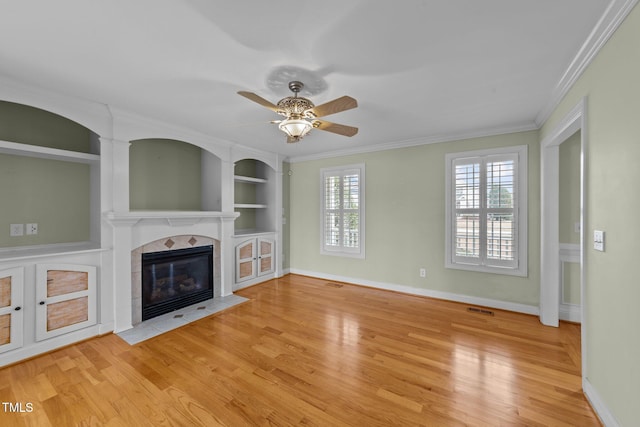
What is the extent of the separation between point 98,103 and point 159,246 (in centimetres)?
174

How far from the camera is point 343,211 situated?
499cm

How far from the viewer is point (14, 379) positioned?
214 centimetres

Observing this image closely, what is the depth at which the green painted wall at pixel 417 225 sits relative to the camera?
3.49 meters

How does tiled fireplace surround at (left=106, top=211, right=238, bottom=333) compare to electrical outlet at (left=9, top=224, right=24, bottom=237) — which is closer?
electrical outlet at (left=9, top=224, right=24, bottom=237)

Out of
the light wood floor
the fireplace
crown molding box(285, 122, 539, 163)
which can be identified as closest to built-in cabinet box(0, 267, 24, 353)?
the light wood floor

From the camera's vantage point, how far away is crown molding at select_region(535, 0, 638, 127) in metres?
1.43

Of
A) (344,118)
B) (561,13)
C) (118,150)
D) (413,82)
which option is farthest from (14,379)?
(561,13)

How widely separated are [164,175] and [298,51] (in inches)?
120

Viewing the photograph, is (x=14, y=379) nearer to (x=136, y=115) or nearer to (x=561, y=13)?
(x=136, y=115)

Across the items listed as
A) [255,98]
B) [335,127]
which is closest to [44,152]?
[255,98]

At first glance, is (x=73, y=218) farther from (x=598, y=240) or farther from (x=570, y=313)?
(x=570, y=313)

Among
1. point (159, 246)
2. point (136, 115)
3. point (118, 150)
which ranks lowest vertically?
point (159, 246)

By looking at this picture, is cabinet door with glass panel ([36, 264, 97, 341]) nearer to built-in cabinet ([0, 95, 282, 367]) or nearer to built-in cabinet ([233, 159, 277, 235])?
built-in cabinet ([0, 95, 282, 367])

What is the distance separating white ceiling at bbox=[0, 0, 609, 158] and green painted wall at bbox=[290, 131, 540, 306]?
3.68 feet
